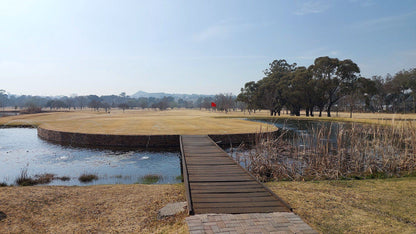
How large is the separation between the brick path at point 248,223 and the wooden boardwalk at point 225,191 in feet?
0.95

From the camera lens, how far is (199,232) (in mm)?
4016

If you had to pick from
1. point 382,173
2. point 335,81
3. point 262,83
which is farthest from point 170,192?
point 262,83

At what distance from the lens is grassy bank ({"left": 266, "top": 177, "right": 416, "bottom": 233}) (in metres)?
4.78

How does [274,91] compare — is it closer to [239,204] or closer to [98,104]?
[239,204]

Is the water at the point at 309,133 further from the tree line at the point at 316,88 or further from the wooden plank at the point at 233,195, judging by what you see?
the tree line at the point at 316,88

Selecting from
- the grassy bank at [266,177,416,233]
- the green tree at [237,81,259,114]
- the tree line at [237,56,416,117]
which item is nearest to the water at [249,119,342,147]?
the grassy bank at [266,177,416,233]

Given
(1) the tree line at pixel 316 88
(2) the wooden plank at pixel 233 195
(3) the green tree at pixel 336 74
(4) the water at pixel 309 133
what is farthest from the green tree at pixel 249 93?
(2) the wooden plank at pixel 233 195

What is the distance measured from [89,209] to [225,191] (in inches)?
130

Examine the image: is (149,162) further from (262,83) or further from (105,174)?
(262,83)

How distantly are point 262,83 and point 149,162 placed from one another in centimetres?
4462

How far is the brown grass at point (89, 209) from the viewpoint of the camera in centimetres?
493

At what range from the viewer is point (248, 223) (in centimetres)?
438

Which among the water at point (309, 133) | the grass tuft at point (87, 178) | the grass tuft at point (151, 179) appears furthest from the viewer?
the water at point (309, 133)

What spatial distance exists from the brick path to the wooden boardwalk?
29cm
